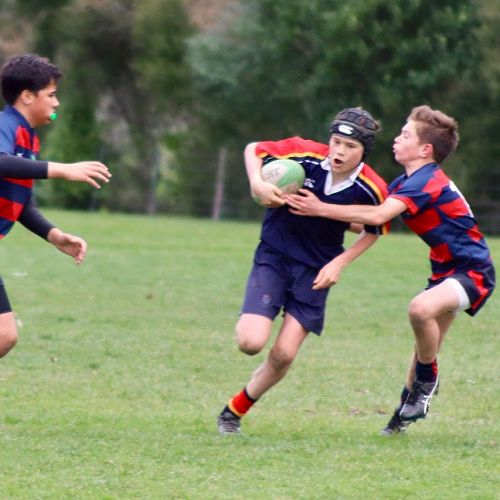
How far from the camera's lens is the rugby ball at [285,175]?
641cm

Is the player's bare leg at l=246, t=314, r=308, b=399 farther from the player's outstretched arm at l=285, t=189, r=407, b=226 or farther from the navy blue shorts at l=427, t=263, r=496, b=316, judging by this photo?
the navy blue shorts at l=427, t=263, r=496, b=316

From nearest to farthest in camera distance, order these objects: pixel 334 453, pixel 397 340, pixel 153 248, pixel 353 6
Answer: pixel 334 453 < pixel 397 340 < pixel 153 248 < pixel 353 6

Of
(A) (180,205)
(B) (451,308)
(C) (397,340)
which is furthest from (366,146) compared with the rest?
(A) (180,205)

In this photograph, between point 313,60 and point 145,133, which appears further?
point 145,133

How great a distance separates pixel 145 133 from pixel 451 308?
105 ft

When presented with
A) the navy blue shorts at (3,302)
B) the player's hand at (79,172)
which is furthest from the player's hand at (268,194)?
the navy blue shorts at (3,302)

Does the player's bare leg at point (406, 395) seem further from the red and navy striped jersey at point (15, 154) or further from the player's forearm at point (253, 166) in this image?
the red and navy striped jersey at point (15, 154)

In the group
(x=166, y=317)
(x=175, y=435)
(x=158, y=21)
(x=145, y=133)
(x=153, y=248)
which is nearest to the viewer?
(x=175, y=435)

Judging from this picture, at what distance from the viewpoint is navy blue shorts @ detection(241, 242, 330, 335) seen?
262 inches

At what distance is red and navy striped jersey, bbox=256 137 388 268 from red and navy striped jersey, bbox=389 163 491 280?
165mm

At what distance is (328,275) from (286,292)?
16.2 inches

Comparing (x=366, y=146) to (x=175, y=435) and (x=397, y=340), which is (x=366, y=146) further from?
(x=397, y=340)

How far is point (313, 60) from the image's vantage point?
32.7 m

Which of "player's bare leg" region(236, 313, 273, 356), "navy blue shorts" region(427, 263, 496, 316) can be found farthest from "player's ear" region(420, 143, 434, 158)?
"player's bare leg" region(236, 313, 273, 356)
